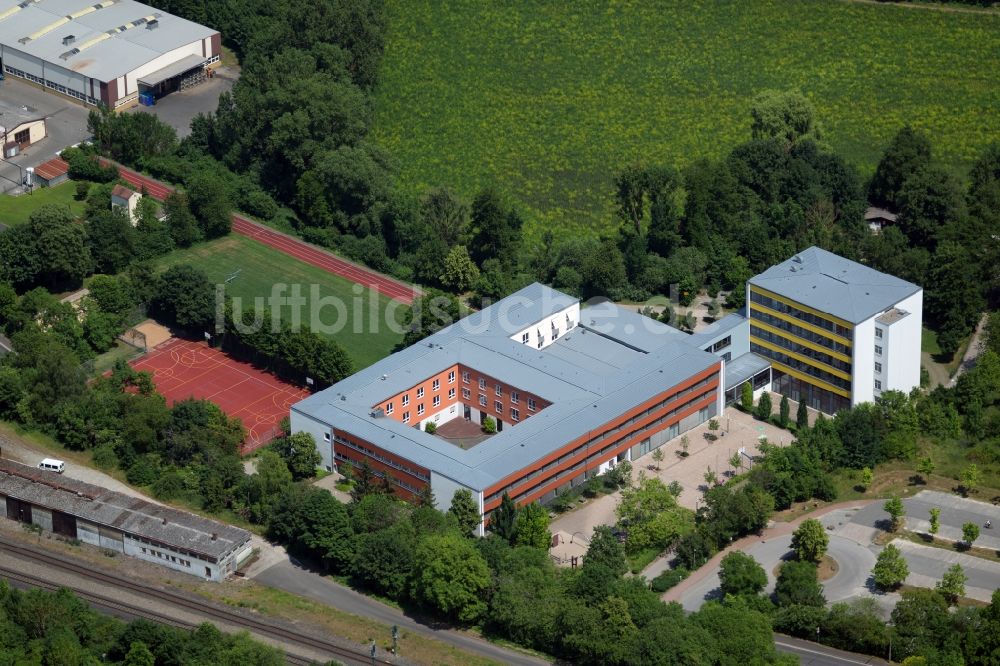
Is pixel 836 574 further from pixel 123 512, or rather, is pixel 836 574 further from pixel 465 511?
pixel 123 512

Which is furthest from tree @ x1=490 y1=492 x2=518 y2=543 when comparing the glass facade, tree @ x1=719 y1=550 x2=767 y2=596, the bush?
the glass facade

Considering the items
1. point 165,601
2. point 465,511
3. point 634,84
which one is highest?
point 634,84

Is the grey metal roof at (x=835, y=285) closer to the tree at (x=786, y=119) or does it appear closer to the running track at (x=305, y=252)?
the tree at (x=786, y=119)

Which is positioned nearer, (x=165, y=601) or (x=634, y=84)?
(x=165, y=601)

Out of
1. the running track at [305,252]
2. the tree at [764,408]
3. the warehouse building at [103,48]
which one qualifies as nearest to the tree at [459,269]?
the running track at [305,252]

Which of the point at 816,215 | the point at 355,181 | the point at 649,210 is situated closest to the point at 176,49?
the point at 355,181

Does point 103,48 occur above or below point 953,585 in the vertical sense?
above

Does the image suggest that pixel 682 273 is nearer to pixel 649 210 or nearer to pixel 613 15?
pixel 649 210

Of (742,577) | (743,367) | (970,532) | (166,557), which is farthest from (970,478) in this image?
(166,557)
